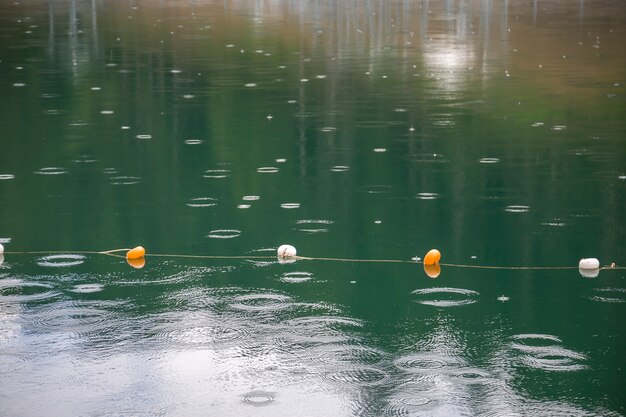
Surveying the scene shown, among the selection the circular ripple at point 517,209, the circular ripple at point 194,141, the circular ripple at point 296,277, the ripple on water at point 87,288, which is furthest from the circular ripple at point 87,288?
the circular ripple at point 194,141

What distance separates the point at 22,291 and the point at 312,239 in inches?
94.4

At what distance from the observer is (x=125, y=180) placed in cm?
1175

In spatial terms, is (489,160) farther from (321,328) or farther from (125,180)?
(321,328)

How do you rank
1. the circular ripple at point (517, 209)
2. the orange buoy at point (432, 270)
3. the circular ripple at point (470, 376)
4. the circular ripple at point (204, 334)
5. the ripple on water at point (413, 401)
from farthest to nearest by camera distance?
1. the circular ripple at point (517, 209)
2. the orange buoy at point (432, 270)
3. the circular ripple at point (204, 334)
4. the circular ripple at point (470, 376)
5. the ripple on water at point (413, 401)

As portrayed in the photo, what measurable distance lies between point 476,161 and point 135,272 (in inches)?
201

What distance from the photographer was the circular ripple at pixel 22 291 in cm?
788

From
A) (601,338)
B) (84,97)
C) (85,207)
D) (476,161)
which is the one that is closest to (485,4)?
(84,97)

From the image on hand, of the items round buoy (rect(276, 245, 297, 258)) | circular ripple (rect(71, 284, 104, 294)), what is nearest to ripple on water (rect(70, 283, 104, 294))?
circular ripple (rect(71, 284, 104, 294))

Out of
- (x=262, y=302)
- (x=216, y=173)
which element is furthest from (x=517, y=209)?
(x=262, y=302)

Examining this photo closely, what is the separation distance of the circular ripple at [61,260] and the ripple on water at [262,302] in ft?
5.29

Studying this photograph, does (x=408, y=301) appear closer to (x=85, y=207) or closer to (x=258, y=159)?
(x=85, y=207)

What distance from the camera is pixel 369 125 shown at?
14.9 meters

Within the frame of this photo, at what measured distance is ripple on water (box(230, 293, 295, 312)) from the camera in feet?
24.9

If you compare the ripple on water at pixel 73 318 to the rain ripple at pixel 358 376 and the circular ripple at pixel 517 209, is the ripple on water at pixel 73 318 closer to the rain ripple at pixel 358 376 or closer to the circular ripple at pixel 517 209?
the rain ripple at pixel 358 376
